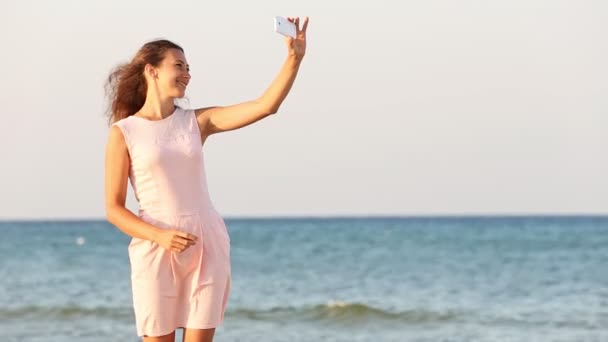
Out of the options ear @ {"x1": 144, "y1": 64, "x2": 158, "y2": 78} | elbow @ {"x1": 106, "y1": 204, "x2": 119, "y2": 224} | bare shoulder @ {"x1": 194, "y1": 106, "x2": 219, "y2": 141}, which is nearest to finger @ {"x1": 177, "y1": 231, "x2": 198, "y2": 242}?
elbow @ {"x1": 106, "y1": 204, "x2": 119, "y2": 224}

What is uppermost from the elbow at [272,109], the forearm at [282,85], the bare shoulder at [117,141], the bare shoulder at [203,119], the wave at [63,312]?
the forearm at [282,85]

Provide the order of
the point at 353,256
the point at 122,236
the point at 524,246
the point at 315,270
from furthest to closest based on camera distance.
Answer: the point at 122,236
the point at 524,246
the point at 353,256
the point at 315,270

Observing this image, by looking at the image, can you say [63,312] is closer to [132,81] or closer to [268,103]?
[132,81]

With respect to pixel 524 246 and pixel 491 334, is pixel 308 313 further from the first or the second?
pixel 524 246

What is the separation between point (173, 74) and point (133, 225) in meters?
0.51

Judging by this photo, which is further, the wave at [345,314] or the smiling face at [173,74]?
the wave at [345,314]

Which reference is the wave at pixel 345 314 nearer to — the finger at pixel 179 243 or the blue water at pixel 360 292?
the blue water at pixel 360 292

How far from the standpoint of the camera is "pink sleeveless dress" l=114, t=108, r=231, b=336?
3.89 metres

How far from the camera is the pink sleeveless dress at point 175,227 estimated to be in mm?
3891

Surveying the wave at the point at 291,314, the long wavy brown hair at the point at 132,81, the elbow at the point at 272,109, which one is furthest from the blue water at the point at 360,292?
the elbow at the point at 272,109

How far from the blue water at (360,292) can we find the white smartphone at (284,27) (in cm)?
875

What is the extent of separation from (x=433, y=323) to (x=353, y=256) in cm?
1283

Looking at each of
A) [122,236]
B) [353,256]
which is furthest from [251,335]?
[122,236]

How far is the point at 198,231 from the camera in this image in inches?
154
